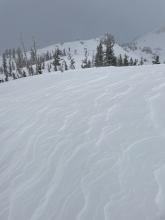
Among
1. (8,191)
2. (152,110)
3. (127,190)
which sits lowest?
(8,191)

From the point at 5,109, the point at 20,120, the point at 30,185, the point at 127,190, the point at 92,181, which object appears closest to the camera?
the point at 127,190

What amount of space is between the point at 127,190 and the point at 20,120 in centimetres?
524

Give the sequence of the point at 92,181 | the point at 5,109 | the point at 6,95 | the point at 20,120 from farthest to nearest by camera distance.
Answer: the point at 6,95 < the point at 5,109 < the point at 20,120 < the point at 92,181

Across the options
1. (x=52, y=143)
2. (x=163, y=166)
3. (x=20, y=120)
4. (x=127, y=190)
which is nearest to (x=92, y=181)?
(x=127, y=190)

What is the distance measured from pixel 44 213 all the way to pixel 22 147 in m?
2.75

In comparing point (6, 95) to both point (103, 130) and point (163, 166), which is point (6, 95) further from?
point (163, 166)

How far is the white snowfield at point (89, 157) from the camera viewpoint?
477cm

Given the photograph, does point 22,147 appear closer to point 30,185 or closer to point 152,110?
point 30,185

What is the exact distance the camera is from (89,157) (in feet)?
20.1

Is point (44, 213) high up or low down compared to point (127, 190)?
down

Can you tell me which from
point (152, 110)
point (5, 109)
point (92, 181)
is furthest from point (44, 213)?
point (5, 109)

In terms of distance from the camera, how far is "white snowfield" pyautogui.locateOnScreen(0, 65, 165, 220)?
4770 mm

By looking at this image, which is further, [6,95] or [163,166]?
[6,95]

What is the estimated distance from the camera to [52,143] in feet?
23.5
